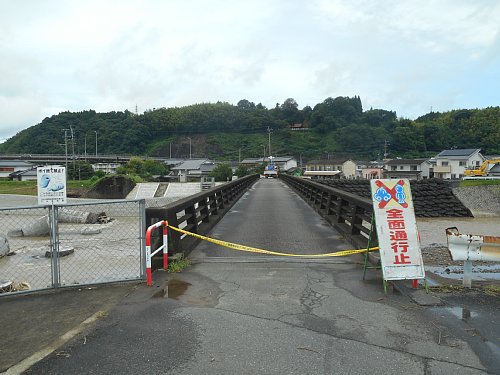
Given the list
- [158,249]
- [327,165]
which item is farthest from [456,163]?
[158,249]

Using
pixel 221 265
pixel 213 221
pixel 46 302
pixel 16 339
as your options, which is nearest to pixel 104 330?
pixel 16 339

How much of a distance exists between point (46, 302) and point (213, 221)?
Result: 7.25 m

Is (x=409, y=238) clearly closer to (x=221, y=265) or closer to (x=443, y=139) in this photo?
(x=221, y=265)

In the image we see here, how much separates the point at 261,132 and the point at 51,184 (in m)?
165

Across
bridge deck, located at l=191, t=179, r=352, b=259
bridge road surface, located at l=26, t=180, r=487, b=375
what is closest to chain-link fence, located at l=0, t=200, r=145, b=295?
bridge road surface, located at l=26, t=180, r=487, b=375

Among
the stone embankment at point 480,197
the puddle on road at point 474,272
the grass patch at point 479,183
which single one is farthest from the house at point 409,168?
the puddle on road at point 474,272

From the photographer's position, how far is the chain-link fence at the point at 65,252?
19.7ft

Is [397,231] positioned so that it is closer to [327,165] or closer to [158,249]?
[158,249]

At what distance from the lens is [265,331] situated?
13.6 feet

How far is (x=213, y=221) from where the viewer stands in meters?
12.3

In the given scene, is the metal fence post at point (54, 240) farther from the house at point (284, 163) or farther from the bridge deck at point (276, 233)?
the house at point (284, 163)

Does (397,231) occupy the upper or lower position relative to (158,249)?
upper

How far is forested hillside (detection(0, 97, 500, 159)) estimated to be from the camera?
127188 mm

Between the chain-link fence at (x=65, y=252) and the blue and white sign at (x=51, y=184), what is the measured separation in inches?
37.8
